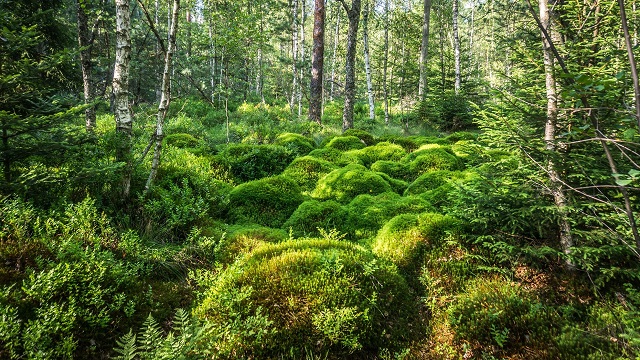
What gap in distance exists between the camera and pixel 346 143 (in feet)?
31.7

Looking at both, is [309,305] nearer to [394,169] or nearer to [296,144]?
[394,169]

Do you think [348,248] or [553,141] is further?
[348,248]

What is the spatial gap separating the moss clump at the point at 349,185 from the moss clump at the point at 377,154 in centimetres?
184

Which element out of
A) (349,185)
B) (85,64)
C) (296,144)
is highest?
(85,64)

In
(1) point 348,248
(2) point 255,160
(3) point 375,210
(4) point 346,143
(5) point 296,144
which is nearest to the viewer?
(1) point 348,248

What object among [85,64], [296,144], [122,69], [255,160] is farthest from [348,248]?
[85,64]

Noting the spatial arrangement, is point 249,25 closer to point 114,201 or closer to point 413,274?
point 114,201

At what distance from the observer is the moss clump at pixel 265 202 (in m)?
5.79

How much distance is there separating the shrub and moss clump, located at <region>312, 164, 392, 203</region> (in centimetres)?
180

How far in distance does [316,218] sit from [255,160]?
321cm

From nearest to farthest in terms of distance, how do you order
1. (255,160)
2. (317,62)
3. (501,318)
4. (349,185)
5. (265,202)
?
(501,318)
(265,202)
(349,185)
(255,160)
(317,62)

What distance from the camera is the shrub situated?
25.6 feet

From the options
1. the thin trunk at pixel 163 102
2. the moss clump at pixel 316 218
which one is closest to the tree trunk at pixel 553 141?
the moss clump at pixel 316 218

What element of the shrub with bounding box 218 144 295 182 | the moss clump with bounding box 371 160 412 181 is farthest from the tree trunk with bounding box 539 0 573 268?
the shrub with bounding box 218 144 295 182
